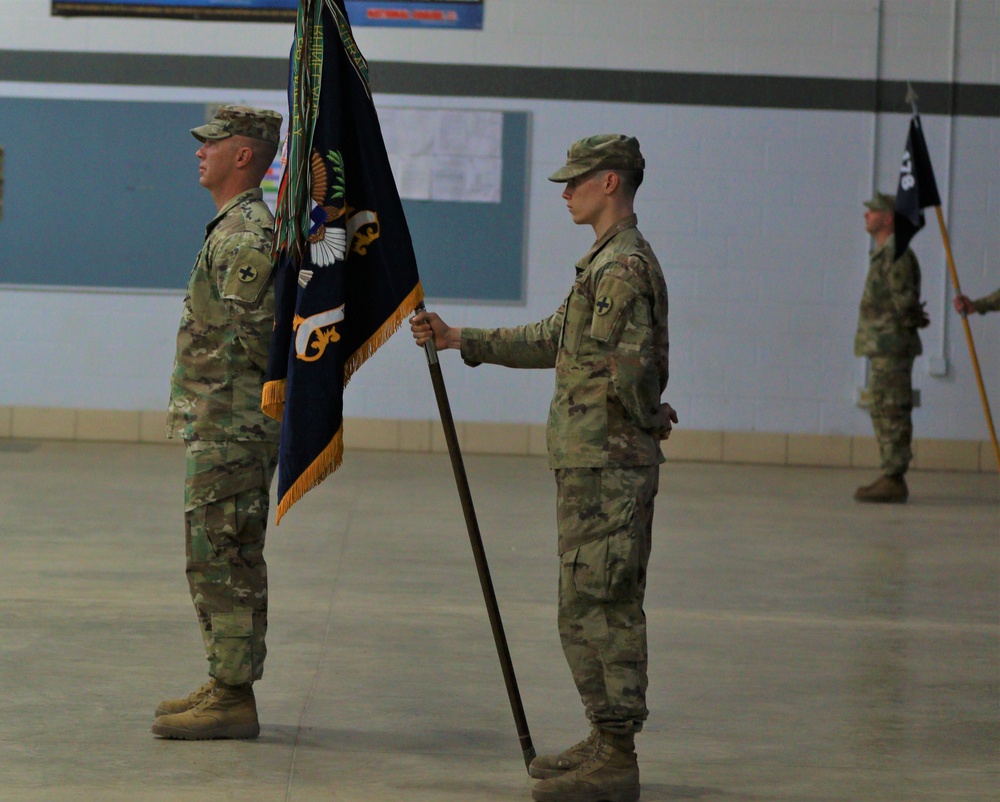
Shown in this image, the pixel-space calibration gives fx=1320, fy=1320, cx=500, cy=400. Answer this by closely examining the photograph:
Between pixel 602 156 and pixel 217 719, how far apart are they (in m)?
1.78

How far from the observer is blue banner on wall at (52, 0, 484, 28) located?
950 cm

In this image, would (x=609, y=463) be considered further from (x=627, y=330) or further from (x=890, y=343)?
(x=890, y=343)

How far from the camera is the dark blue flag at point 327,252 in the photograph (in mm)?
3256

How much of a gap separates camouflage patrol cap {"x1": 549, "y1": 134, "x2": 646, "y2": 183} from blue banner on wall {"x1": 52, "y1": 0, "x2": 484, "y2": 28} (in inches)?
263

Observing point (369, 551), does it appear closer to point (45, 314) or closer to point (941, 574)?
point (941, 574)

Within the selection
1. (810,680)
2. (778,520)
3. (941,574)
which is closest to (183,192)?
(778,520)

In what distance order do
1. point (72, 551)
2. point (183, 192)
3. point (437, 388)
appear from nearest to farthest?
point (437, 388) < point (72, 551) < point (183, 192)

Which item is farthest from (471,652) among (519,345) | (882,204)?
(882,204)

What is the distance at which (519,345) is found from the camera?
338 cm

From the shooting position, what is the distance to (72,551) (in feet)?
19.5

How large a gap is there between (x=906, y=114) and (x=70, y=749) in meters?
8.07

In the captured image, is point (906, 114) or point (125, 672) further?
point (906, 114)

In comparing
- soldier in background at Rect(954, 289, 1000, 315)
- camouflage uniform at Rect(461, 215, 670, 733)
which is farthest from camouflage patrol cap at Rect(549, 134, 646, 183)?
soldier in background at Rect(954, 289, 1000, 315)

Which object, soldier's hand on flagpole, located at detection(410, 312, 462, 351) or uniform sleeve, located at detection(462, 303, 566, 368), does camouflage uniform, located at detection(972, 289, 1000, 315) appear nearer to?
uniform sleeve, located at detection(462, 303, 566, 368)
